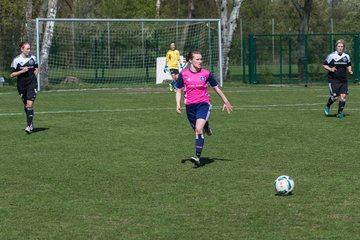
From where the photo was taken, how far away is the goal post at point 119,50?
38625mm

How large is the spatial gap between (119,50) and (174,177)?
99.6ft

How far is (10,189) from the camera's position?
35.6ft

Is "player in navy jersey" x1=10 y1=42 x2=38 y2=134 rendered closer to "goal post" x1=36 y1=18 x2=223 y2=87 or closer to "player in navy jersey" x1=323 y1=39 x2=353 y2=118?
"player in navy jersey" x1=323 y1=39 x2=353 y2=118

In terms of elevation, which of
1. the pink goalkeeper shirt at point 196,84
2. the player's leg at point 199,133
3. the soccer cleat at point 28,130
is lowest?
the soccer cleat at point 28,130

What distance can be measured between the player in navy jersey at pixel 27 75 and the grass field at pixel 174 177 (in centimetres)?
51

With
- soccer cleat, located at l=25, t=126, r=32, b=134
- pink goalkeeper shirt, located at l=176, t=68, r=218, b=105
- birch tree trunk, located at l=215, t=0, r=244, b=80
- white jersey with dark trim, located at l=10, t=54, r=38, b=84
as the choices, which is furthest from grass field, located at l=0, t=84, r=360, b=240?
birch tree trunk, located at l=215, t=0, r=244, b=80

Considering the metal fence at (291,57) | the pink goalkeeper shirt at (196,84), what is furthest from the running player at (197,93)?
the metal fence at (291,57)

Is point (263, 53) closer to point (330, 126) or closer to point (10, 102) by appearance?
point (10, 102)

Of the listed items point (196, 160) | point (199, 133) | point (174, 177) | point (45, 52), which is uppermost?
point (45, 52)

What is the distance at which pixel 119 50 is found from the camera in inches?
1640

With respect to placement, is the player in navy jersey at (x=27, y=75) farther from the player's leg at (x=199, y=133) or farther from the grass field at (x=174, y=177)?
the player's leg at (x=199, y=133)

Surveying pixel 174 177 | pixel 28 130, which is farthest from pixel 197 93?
pixel 28 130

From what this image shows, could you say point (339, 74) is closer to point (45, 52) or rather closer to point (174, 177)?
point (174, 177)

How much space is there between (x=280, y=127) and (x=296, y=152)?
4291 mm
